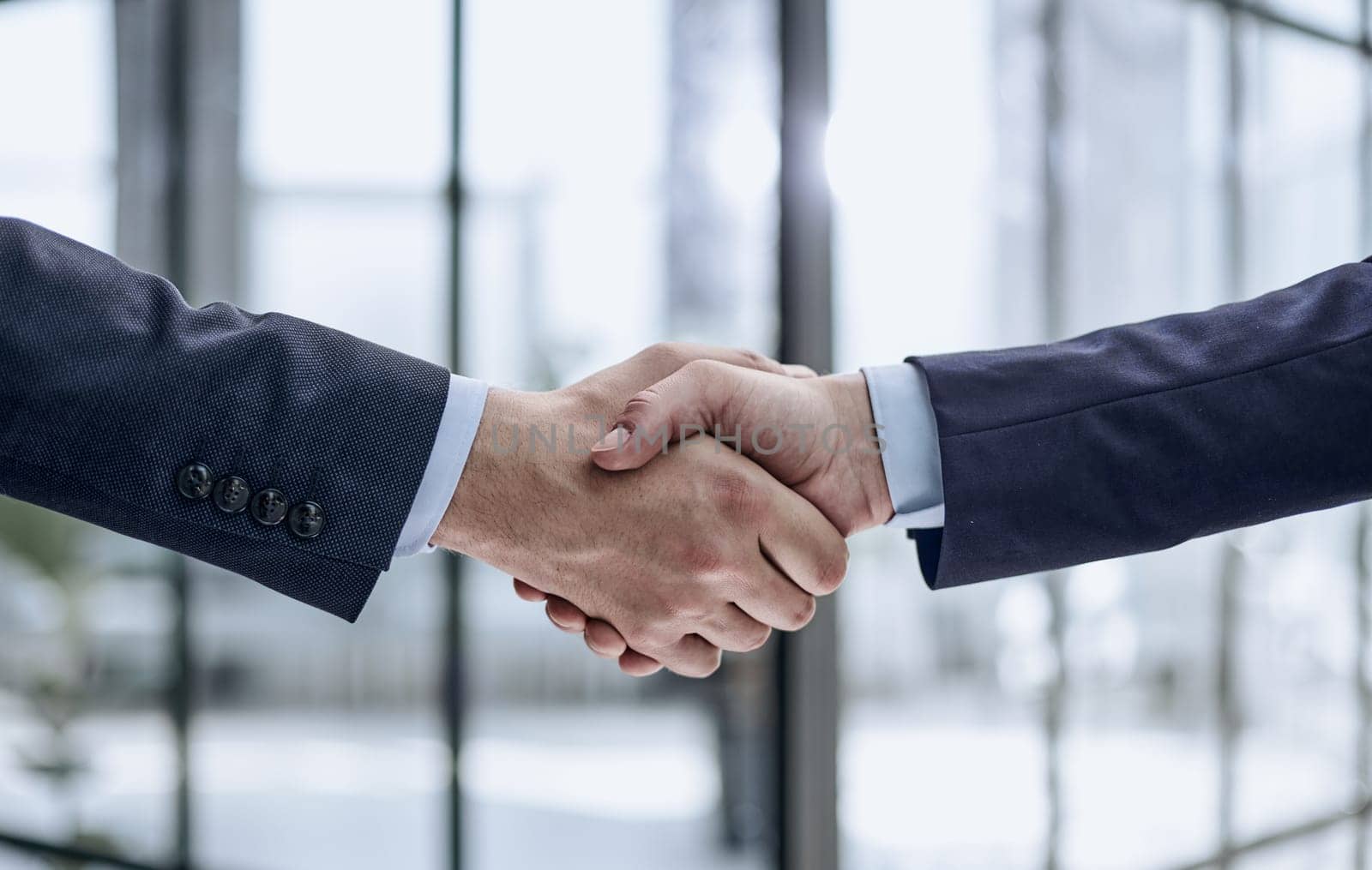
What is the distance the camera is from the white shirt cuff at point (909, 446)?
1190mm

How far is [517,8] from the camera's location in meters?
2.35

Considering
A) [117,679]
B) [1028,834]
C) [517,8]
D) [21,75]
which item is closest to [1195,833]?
[1028,834]

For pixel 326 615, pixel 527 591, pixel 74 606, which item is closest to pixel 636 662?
pixel 527 591

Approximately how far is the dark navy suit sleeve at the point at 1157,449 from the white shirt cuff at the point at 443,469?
21.3 inches

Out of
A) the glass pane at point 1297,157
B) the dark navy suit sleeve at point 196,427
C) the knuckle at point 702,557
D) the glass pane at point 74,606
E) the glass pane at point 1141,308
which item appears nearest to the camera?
the dark navy suit sleeve at point 196,427

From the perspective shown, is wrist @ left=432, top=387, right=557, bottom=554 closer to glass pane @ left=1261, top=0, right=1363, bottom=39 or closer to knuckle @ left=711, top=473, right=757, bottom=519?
knuckle @ left=711, top=473, right=757, bottom=519

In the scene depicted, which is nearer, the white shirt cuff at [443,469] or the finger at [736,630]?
the white shirt cuff at [443,469]

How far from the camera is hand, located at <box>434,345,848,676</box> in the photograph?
1108 millimetres

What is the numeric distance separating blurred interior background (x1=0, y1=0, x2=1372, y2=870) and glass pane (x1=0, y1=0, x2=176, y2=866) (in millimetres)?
11

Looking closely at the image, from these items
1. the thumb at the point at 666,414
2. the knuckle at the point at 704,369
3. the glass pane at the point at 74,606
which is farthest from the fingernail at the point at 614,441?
the glass pane at the point at 74,606

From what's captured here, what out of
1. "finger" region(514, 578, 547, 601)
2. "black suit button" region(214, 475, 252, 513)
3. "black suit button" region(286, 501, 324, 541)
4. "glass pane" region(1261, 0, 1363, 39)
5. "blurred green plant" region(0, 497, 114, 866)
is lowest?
"blurred green plant" region(0, 497, 114, 866)

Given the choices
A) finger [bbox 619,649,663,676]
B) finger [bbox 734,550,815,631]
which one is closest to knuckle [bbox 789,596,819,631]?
finger [bbox 734,550,815,631]

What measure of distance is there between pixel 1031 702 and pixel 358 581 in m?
2.11

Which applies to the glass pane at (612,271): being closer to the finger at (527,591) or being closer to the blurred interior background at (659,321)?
the blurred interior background at (659,321)
